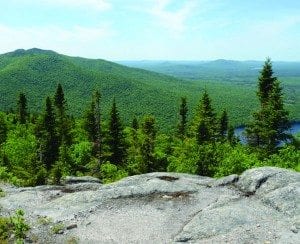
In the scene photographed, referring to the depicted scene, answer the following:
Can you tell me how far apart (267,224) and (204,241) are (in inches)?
138

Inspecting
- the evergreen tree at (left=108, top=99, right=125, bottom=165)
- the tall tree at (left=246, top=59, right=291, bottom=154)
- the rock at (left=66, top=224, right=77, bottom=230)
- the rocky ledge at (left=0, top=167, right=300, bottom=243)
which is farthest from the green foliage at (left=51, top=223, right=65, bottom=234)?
the evergreen tree at (left=108, top=99, right=125, bottom=165)

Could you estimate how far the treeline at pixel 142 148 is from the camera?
41.9 metres

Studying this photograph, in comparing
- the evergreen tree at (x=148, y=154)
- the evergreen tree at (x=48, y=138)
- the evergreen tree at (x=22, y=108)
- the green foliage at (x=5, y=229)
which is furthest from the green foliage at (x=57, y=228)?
the evergreen tree at (x=22, y=108)

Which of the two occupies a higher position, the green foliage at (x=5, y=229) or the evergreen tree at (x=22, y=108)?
the green foliage at (x=5, y=229)

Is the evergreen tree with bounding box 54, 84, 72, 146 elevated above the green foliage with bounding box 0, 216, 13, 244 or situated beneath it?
situated beneath

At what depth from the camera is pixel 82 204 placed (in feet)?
79.8

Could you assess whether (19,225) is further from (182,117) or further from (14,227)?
(182,117)

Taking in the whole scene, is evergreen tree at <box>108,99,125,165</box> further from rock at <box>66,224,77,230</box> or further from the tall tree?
rock at <box>66,224,77,230</box>

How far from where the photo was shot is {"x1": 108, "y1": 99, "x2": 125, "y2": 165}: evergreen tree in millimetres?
63750

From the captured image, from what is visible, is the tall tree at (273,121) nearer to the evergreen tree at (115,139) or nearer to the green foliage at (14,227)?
the evergreen tree at (115,139)

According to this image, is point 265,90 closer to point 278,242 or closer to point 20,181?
point 20,181

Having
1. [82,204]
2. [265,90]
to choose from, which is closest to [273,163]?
[265,90]

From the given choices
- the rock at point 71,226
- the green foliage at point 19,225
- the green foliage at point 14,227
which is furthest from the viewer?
the rock at point 71,226

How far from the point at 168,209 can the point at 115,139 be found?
134 ft
